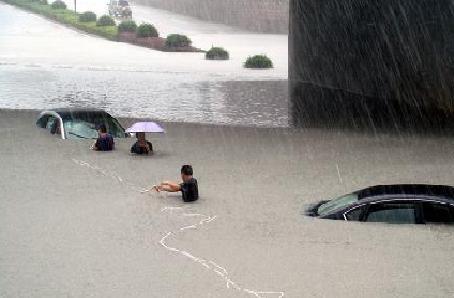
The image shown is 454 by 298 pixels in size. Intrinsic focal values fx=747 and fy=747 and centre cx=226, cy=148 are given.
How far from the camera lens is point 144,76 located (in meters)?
47.7

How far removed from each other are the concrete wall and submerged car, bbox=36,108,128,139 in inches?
2038

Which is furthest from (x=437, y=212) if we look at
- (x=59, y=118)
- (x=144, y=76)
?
(x=144, y=76)

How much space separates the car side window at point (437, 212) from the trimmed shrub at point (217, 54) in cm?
4686

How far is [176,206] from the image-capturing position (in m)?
14.3

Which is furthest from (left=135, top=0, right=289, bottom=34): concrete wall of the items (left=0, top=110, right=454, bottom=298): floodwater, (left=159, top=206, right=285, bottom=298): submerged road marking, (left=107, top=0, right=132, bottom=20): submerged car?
(left=159, top=206, right=285, bottom=298): submerged road marking

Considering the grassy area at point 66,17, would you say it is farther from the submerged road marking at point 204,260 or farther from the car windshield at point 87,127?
the submerged road marking at point 204,260

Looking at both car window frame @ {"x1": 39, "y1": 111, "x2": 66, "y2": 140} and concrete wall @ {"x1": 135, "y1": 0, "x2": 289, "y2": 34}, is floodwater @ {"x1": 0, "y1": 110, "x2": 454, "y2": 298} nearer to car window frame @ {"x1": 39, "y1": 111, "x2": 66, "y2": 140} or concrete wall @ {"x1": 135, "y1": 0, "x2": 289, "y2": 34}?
car window frame @ {"x1": 39, "y1": 111, "x2": 66, "y2": 140}

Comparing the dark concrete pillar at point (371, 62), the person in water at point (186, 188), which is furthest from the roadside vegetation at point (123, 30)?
the person in water at point (186, 188)

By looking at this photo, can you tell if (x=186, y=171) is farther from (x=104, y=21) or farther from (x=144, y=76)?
(x=104, y=21)

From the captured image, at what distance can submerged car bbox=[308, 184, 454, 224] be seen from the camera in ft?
37.0

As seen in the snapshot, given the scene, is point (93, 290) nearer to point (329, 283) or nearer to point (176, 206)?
point (329, 283)

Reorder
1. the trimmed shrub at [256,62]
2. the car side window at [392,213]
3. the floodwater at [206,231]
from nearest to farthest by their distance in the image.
Answer: the floodwater at [206,231]
the car side window at [392,213]
the trimmed shrub at [256,62]

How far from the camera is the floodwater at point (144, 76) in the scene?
115 ft

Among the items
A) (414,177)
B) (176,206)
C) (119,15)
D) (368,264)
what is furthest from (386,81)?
(119,15)
